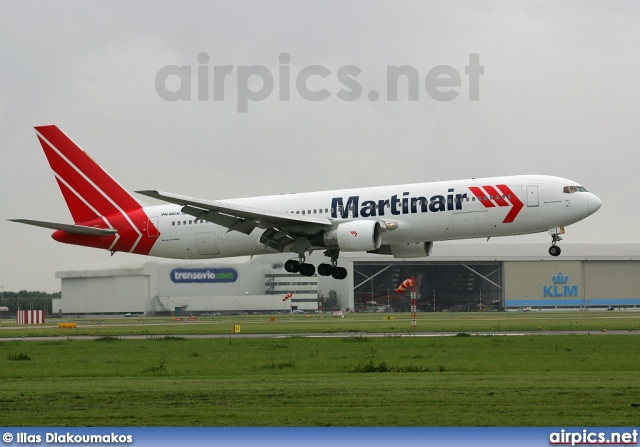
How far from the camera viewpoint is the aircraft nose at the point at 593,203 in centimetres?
4962

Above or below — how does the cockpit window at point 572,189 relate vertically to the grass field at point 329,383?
above

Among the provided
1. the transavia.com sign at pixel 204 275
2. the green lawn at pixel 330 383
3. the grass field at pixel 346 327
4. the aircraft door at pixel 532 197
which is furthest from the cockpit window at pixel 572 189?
the transavia.com sign at pixel 204 275

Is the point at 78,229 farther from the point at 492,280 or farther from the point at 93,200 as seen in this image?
the point at 492,280

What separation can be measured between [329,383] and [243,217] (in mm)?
24705

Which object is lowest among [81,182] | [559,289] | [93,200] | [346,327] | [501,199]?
[346,327]

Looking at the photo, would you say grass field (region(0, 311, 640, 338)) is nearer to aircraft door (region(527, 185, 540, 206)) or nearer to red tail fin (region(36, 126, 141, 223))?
red tail fin (region(36, 126, 141, 223))

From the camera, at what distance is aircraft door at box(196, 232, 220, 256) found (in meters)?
56.5

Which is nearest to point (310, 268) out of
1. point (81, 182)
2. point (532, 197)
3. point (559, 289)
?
point (532, 197)

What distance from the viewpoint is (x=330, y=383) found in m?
28.4

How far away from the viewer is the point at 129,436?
704 inches

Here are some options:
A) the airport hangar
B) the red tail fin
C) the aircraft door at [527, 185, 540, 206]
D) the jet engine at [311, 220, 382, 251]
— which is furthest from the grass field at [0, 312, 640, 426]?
the airport hangar

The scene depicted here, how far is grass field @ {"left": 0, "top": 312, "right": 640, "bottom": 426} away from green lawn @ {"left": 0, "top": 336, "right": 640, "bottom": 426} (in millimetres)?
43

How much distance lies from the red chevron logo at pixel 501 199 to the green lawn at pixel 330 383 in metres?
6.21

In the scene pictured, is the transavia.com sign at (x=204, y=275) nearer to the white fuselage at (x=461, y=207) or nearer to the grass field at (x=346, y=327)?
the grass field at (x=346, y=327)
